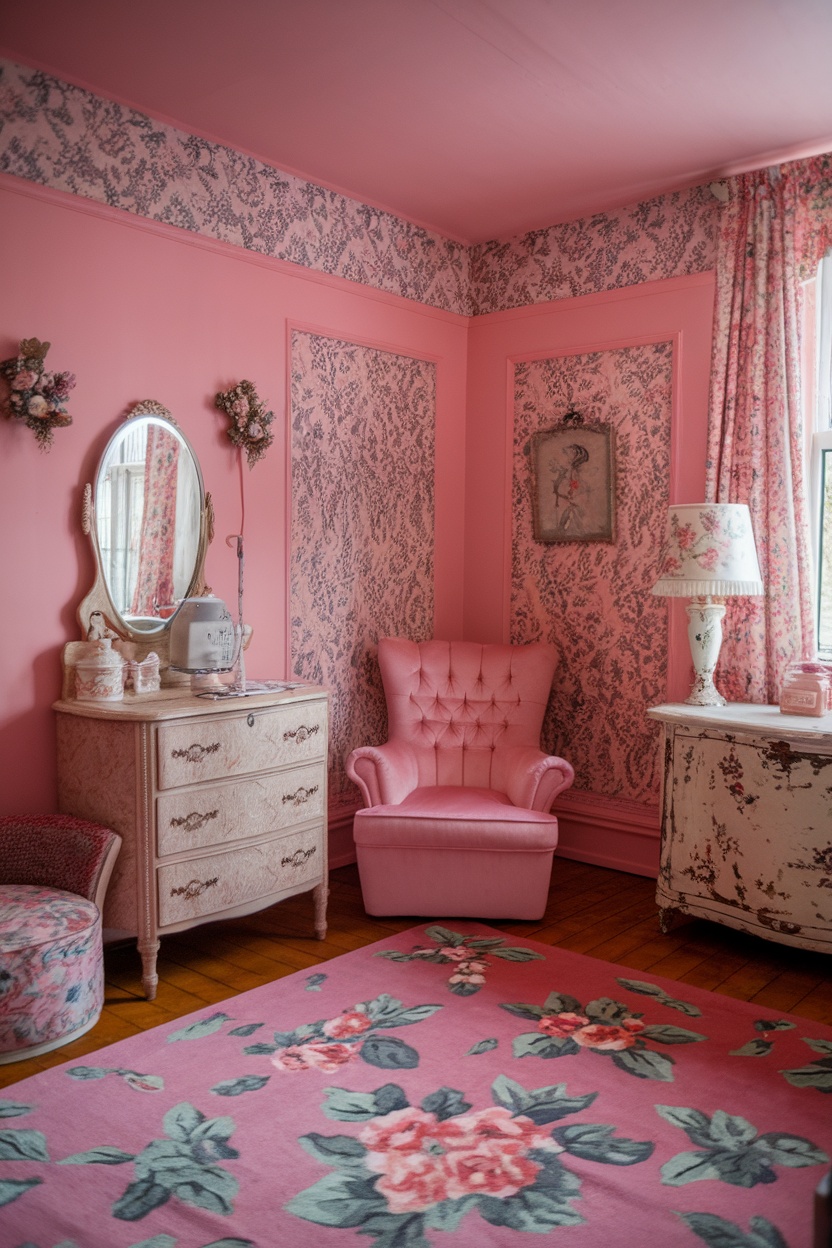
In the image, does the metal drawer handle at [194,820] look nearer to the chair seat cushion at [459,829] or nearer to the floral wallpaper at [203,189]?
the chair seat cushion at [459,829]

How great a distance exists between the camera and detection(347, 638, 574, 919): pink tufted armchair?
3.63 meters

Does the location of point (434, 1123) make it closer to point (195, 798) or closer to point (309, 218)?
point (195, 798)

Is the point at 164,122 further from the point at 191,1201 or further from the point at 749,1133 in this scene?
the point at 749,1133

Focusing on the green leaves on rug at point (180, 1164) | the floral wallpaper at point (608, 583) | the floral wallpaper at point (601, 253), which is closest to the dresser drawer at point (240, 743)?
the green leaves on rug at point (180, 1164)

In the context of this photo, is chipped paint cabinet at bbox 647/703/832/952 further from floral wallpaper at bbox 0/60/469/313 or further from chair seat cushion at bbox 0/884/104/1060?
floral wallpaper at bbox 0/60/469/313

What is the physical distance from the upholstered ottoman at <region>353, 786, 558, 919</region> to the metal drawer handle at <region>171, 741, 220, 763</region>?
73 cm

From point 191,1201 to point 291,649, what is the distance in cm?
236

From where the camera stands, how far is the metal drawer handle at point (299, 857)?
3.45 m

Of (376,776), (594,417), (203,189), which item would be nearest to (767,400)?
(594,417)

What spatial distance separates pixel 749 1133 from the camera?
2318 mm

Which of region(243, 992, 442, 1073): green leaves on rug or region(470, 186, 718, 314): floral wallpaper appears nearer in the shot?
region(243, 992, 442, 1073): green leaves on rug

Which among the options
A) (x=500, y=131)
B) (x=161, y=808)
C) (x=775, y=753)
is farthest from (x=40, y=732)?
(x=500, y=131)

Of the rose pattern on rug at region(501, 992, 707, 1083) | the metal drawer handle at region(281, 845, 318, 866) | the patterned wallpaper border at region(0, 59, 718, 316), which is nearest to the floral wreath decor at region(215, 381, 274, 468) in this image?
the patterned wallpaper border at region(0, 59, 718, 316)

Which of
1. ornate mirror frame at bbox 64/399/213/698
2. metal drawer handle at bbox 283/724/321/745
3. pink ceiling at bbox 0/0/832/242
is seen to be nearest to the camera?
pink ceiling at bbox 0/0/832/242
